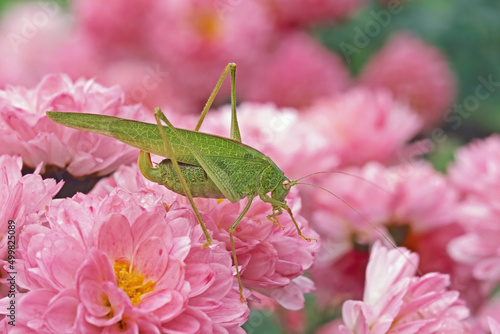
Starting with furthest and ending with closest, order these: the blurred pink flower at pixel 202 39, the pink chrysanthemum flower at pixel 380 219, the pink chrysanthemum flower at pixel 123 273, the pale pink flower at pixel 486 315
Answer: the blurred pink flower at pixel 202 39 < the pink chrysanthemum flower at pixel 380 219 < the pale pink flower at pixel 486 315 < the pink chrysanthemum flower at pixel 123 273

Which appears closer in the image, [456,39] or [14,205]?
[14,205]

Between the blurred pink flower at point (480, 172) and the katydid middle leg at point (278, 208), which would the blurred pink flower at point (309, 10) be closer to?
the blurred pink flower at point (480, 172)

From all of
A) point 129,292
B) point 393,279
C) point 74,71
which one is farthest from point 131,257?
point 74,71

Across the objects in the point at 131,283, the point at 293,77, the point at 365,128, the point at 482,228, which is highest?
the point at 293,77

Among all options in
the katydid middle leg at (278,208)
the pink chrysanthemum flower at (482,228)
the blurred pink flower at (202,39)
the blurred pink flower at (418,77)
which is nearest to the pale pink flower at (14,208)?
the katydid middle leg at (278,208)

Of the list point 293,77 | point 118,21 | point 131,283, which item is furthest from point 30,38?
point 131,283

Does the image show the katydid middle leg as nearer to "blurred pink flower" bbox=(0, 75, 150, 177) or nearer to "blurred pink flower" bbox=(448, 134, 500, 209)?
"blurred pink flower" bbox=(0, 75, 150, 177)

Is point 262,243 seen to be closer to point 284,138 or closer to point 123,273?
point 123,273
